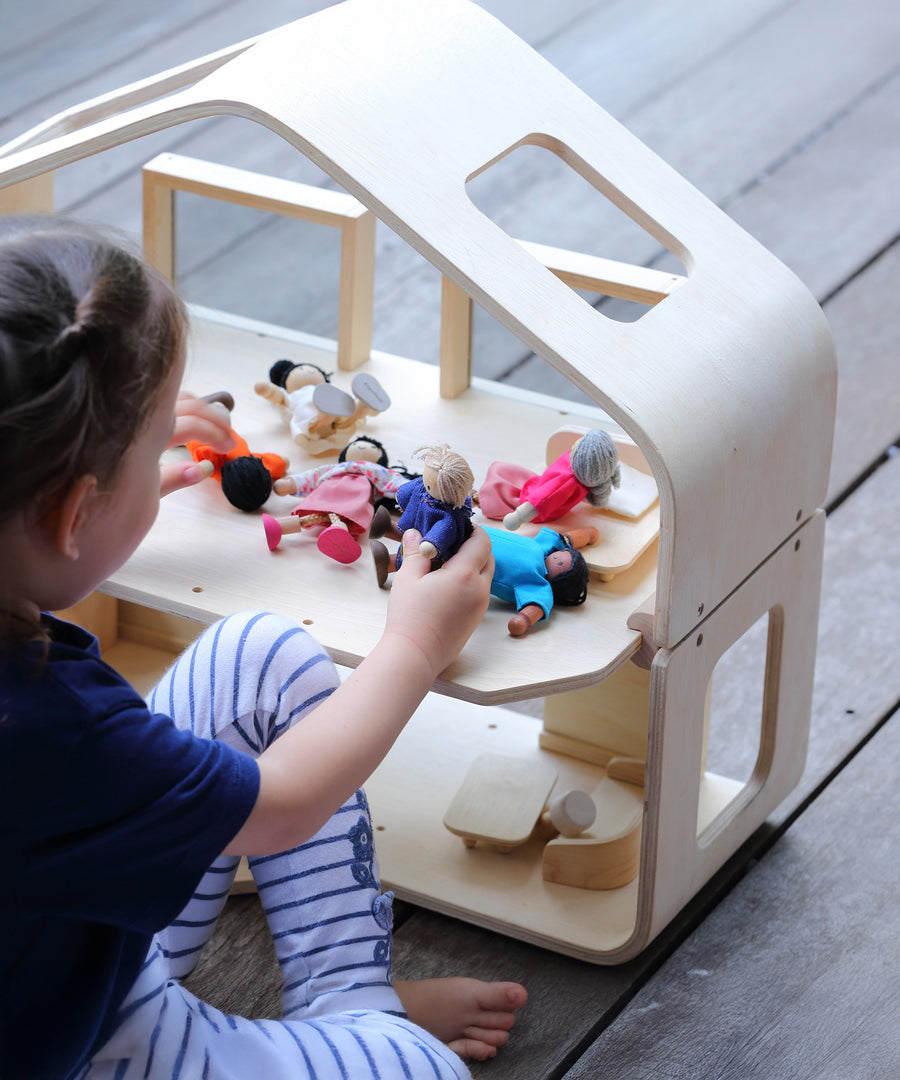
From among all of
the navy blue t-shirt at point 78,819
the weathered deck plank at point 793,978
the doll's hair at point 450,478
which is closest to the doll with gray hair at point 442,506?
the doll's hair at point 450,478

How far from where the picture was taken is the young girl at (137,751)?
52 centimetres

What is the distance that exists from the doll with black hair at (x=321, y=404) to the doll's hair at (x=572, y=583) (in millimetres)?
232

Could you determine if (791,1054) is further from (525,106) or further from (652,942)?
(525,106)

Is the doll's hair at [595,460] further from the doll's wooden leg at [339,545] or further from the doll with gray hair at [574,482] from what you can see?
the doll's wooden leg at [339,545]

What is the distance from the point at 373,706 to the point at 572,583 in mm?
201

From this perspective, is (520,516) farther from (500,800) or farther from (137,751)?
(137,751)

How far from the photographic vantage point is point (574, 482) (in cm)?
89

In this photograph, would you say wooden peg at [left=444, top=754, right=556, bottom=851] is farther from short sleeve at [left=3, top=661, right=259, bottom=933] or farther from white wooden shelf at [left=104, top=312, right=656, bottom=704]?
short sleeve at [left=3, top=661, right=259, bottom=933]

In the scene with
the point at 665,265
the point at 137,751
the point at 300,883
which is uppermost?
the point at 137,751

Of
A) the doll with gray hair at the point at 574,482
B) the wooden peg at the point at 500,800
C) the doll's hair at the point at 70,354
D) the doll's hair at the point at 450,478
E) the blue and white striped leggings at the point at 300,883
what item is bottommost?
the wooden peg at the point at 500,800

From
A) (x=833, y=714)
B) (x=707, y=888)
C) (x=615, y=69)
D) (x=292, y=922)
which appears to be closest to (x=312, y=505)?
(x=292, y=922)

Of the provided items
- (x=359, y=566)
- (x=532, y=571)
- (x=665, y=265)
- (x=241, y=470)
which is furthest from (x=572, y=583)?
(x=665, y=265)

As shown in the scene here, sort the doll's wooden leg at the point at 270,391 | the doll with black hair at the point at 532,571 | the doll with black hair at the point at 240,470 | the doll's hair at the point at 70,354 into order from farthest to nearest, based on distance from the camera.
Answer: the doll's wooden leg at the point at 270,391 < the doll with black hair at the point at 240,470 < the doll with black hair at the point at 532,571 < the doll's hair at the point at 70,354

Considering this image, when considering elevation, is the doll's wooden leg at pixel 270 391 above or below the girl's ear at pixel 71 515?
below
